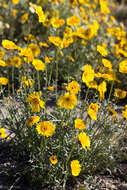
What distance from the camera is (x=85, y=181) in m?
2.09

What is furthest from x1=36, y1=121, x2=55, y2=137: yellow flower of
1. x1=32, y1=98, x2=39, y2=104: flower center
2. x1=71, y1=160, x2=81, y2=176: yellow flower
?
x1=71, y1=160, x2=81, y2=176: yellow flower

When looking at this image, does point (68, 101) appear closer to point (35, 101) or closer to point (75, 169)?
point (35, 101)

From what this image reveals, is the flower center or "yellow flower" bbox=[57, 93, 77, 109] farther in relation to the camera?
the flower center

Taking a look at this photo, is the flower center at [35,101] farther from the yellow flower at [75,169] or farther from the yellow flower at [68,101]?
the yellow flower at [75,169]


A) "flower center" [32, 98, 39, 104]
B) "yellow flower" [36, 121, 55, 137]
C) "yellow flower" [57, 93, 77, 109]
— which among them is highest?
"flower center" [32, 98, 39, 104]

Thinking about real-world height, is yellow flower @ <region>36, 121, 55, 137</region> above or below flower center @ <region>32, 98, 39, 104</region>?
below

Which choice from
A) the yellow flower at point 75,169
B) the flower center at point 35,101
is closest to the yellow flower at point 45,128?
the flower center at point 35,101

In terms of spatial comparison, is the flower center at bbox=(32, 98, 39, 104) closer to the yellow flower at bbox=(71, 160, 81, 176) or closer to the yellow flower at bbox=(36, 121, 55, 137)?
the yellow flower at bbox=(36, 121, 55, 137)

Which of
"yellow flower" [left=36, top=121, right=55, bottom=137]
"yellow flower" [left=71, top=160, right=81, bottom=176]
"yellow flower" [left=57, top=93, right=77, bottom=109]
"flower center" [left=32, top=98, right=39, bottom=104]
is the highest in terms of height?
"flower center" [left=32, top=98, right=39, bottom=104]

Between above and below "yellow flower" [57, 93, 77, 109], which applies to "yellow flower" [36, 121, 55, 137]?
below

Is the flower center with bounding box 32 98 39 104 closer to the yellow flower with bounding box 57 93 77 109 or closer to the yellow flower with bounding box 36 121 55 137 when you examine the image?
the yellow flower with bounding box 36 121 55 137

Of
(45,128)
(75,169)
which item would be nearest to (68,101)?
(45,128)

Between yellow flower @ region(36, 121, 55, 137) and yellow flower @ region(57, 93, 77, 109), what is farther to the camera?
yellow flower @ region(36, 121, 55, 137)

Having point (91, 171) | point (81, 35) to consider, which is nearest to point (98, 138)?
point (91, 171)
